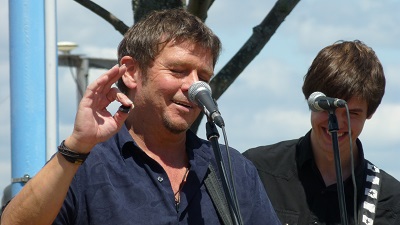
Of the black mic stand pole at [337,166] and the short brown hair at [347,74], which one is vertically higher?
the short brown hair at [347,74]

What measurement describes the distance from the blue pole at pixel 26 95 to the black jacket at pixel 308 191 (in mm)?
1327

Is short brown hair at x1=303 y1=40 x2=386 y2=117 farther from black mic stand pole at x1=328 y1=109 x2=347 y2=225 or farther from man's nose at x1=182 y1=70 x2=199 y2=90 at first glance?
man's nose at x1=182 y1=70 x2=199 y2=90

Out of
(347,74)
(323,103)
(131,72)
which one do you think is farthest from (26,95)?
(323,103)

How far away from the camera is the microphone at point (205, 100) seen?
13.3ft

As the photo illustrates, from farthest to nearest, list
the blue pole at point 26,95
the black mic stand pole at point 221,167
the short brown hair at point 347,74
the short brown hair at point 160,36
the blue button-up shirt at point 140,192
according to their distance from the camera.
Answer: the blue pole at point 26,95 → the short brown hair at point 347,74 → the short brown hair at point 160,36 → the blue button-up shirt at point 140,192 → the black mic stand pole at point 221,167

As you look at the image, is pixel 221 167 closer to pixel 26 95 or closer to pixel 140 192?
pixel 140 192

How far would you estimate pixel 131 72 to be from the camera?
4691 millimetres

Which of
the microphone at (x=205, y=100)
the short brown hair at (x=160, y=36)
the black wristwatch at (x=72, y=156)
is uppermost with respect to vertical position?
the short brown hair at (x=160, y=36)

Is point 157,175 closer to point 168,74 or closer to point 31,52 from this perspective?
point 168,74

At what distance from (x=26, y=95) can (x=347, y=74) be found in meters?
1.90

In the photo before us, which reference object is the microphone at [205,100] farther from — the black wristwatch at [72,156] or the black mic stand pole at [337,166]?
the black mic stand pole at [337,166]

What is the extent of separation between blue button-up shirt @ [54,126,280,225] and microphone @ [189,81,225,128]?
0.41m

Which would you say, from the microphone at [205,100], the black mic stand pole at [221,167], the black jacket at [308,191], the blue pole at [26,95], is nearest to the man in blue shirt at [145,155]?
the microphone at [205,100]

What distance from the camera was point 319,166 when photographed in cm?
554
